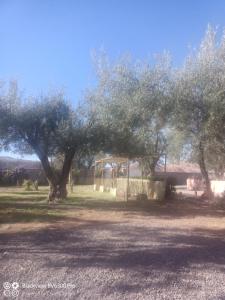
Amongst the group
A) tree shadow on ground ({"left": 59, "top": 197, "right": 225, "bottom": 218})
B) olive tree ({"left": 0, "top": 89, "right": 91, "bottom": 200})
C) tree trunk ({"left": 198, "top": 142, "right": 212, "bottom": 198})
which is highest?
olive tree ({"left": 0, "top": 89, "right": 91, "bottom": 200})

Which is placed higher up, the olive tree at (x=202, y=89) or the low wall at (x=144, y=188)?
the olive tree at (x=202, y=89)

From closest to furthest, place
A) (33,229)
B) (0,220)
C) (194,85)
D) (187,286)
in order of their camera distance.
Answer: (187,286), (33,229), (0,220), (194,85)

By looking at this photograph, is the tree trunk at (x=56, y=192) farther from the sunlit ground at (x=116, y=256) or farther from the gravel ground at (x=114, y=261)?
the gravel ground at (x=114, y=261)

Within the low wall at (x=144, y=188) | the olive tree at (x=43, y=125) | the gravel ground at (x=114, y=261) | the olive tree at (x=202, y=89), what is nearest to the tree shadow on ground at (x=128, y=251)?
the gravel ground at (x=114, y=261)

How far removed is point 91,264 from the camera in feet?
23.2

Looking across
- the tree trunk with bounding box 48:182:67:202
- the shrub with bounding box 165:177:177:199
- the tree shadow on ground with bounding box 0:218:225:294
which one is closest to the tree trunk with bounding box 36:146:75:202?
the tree trunk with bounding box 48:182:67:202

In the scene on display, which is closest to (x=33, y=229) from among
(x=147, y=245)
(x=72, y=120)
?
(x=147, y=245)

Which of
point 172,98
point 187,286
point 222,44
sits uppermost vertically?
point 222,44

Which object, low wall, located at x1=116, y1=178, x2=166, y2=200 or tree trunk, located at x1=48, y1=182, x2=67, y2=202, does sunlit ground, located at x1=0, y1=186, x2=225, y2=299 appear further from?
low wall, located at x1=116, y1=178, x2=166, y2=200

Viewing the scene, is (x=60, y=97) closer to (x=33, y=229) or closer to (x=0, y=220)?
(x=0, y=220)

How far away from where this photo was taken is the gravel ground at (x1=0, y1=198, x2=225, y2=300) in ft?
18.7

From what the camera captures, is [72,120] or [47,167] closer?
[72,120]

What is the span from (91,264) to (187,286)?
74.6 inches

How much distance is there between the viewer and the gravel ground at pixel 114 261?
224 inches
